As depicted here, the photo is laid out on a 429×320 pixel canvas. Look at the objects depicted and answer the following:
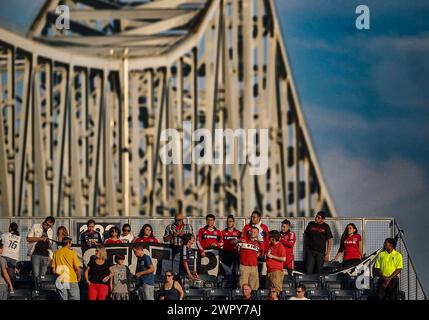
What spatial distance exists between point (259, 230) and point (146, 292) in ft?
5.11

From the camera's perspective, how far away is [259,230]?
22.4 m

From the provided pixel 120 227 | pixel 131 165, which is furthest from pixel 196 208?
pixel 120 227

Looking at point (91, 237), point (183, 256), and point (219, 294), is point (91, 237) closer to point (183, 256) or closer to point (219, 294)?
point (183, 256)

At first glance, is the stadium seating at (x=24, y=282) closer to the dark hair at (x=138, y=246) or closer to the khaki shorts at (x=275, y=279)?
the dark hair at (x=138, y=246)

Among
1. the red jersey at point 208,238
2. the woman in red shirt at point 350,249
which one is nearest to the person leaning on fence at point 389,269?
the woman in red shirt at point 350,249

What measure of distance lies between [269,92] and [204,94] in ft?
7.74

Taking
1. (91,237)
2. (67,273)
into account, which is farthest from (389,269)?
(67,273)

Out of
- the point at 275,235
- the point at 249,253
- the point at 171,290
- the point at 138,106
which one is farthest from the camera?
the point at 138,106

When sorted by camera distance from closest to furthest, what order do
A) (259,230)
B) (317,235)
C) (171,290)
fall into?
(171,290) < (259,230) < (317,235)

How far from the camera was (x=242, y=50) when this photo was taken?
46750mm

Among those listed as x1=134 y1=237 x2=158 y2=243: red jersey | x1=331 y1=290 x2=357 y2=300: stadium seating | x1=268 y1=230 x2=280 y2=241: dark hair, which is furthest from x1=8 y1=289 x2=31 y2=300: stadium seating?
x1=331 y1=290 x2=357 y2=300: stadium seating
